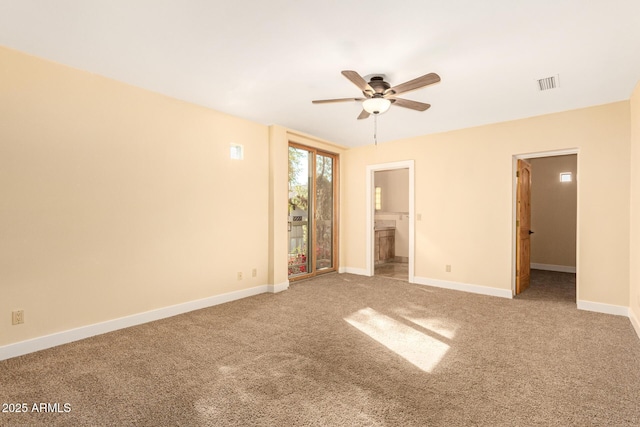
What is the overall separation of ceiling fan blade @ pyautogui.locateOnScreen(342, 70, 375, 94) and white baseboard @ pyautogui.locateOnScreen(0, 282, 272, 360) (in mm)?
3282

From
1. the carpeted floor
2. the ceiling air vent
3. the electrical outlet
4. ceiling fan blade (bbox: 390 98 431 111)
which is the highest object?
the ceiling air vent

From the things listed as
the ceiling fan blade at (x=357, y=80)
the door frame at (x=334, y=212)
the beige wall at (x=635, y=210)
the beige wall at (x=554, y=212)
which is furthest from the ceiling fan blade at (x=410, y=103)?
the beige wall at (x=554, y=212)

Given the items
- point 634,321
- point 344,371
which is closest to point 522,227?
point 634,321

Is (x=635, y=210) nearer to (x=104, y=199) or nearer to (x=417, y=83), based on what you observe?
(x=417, y=83)

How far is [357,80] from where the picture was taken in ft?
8.94

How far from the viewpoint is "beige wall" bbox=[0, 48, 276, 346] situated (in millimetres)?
2770

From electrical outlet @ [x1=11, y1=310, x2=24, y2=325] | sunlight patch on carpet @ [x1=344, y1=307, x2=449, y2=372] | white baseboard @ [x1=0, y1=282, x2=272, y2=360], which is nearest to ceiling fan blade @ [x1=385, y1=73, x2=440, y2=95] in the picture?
sunlight patch on carpet @ [x1=344, y1=307, x2=449, y2=372]

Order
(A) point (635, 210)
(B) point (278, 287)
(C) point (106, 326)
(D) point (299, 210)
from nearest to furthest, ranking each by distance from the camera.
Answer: (C) point (106, 326)
(A) point (635, 210)
(B) point (278, 287)
(D) point (299, 210)

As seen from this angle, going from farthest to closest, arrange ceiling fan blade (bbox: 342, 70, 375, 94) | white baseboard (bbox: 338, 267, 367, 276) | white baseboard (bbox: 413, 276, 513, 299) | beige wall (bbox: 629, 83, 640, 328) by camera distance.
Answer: white baseboard (bbox: 338, 267, 367, 276)
white baseboard (bbox: 413, 276, 513, 299)
beige wall (bbox: 629, 83, 640, 328)
ceiling fan blade (bbox: 342, 70, 375, 94)

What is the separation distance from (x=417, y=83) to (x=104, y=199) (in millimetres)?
3346

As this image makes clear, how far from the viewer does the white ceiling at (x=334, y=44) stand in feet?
7.16

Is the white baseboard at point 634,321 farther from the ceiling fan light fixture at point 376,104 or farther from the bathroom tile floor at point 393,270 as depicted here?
the ceiling fan light fixture at point 376,104

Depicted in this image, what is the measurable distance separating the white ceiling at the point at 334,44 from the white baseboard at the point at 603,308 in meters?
2.57

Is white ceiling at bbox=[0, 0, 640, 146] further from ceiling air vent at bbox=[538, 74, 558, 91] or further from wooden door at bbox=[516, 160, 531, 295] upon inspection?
wooden door at bbox=[516, 160, 531, 295]
